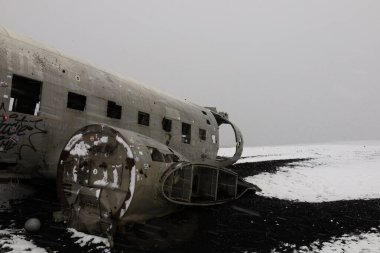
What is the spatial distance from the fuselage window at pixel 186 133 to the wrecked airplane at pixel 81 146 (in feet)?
14.8

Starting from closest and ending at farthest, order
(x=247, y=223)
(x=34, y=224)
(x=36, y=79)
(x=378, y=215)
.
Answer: (x=34, y=224) < (x=36, y=79) < (x=247, y=223) < (x=378, y=215)

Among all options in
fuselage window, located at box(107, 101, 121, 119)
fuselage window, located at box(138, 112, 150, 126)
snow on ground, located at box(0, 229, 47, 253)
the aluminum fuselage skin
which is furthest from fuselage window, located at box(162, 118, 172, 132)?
snow on ground, located at box(0, 229, 47, 253)

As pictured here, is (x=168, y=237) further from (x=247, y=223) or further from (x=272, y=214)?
(x=272, y=214)

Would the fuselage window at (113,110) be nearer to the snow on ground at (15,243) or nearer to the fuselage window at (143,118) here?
the fuselage window at (143,118)

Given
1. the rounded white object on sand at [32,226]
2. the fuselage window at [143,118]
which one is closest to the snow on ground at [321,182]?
the fuselage window at [143,118]

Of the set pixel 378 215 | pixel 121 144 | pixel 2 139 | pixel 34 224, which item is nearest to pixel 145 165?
pixel 121 144

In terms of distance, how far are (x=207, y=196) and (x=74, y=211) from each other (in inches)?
235

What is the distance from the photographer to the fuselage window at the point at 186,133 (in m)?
17.3

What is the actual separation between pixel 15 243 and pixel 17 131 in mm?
3276

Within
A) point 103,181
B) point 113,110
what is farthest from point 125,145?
point 113,110

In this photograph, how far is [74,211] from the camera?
903 cm

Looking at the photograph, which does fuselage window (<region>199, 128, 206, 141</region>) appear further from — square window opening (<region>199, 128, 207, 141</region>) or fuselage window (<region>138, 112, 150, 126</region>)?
fuselage window (<region>138, 112, 150, 126</region>)

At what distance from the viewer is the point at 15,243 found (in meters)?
7.76

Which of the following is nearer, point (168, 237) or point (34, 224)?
point (34, 224)
